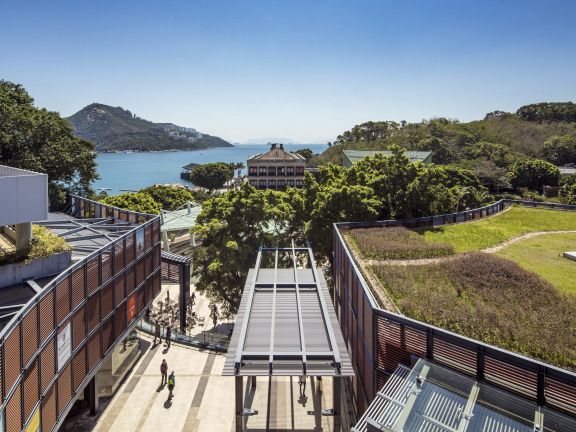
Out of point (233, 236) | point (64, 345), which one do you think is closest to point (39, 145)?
point (233, 236)

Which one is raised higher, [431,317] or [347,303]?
[431,317]

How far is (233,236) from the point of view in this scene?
27.9 metres

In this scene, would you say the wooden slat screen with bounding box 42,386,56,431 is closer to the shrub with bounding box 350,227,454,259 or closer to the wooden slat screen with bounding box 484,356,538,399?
the wooden slat screen with bounding box 484,356,538,399

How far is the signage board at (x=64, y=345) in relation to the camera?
13.6 metres

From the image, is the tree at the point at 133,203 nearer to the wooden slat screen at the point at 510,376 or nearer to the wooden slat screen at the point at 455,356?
the wooden slat screen at the point at 455,356

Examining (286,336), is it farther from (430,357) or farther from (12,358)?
(12,358)

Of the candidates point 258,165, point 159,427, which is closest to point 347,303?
point 159,427

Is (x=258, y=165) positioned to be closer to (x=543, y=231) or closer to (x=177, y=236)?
(x=177, y=236)

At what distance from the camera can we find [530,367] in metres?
8.49

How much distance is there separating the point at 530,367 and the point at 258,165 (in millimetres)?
79481

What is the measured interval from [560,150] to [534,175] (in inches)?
1495

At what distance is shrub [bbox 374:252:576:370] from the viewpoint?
1055 cm

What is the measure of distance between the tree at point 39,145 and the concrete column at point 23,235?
64.8ft

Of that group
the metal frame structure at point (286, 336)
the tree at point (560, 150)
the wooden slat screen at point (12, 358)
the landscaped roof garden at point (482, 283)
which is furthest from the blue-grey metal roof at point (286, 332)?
the tree at point (560, 150)
